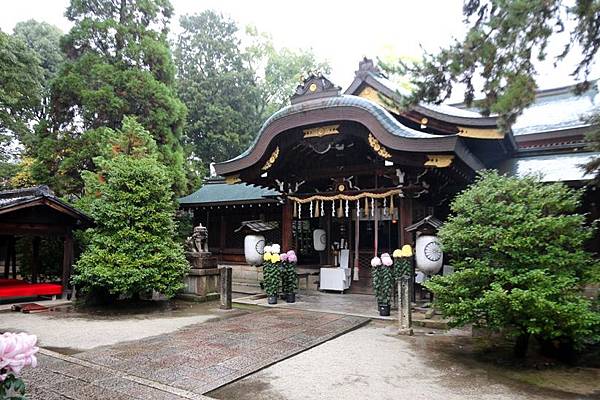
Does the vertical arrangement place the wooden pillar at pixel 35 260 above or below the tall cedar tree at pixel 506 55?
below

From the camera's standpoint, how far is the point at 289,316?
8.16 metres

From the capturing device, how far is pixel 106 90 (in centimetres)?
1558

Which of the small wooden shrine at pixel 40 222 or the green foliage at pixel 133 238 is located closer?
the green foliage at pixel 133 238

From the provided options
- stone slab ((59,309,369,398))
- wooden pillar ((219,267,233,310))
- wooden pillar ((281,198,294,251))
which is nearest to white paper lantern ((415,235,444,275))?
stone slab ((59,309,369,398))

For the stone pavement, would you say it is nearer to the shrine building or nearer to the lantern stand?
the lantern stand

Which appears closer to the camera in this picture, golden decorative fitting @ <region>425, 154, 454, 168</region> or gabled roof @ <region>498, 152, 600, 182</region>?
golden decorative fitting @ <region>425, 154, 454, 168</region>

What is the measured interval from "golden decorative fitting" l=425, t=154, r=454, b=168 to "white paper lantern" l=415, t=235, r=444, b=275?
1.47 m

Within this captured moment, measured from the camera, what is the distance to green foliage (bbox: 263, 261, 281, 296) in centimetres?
959

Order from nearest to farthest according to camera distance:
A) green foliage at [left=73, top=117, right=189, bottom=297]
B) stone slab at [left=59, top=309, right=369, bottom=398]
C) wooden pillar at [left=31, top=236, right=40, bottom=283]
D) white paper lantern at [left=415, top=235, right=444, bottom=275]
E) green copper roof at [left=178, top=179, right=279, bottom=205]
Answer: stone slab at [left=59, top=309, right=369, bottom=398], white paper lantern at [left=415, top=235, right=444, bottom=275], green foliage at [left=73, top=117, right=189, bottom=297], wooden pillar at [left=31, top=236, right=40, bottom=283], green copper roof at [left=178, top=179, right=279, bottom=205]

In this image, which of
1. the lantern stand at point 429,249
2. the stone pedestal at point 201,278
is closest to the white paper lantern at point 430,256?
the lantern stand at point 429,249

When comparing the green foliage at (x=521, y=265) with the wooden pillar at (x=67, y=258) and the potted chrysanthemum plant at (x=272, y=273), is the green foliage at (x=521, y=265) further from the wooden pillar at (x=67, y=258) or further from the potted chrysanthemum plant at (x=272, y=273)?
the wooden pillar at (x=67, y=258)

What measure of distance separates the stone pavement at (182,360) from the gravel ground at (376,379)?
30cm

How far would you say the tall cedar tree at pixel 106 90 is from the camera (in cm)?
1536

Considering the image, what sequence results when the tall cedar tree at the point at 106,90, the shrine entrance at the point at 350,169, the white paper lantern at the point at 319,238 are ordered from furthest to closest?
the tall cedar tree at the point at 106,90, the white paper lantern at the point at 319,238, the shrine entrance at the point at 350,169
